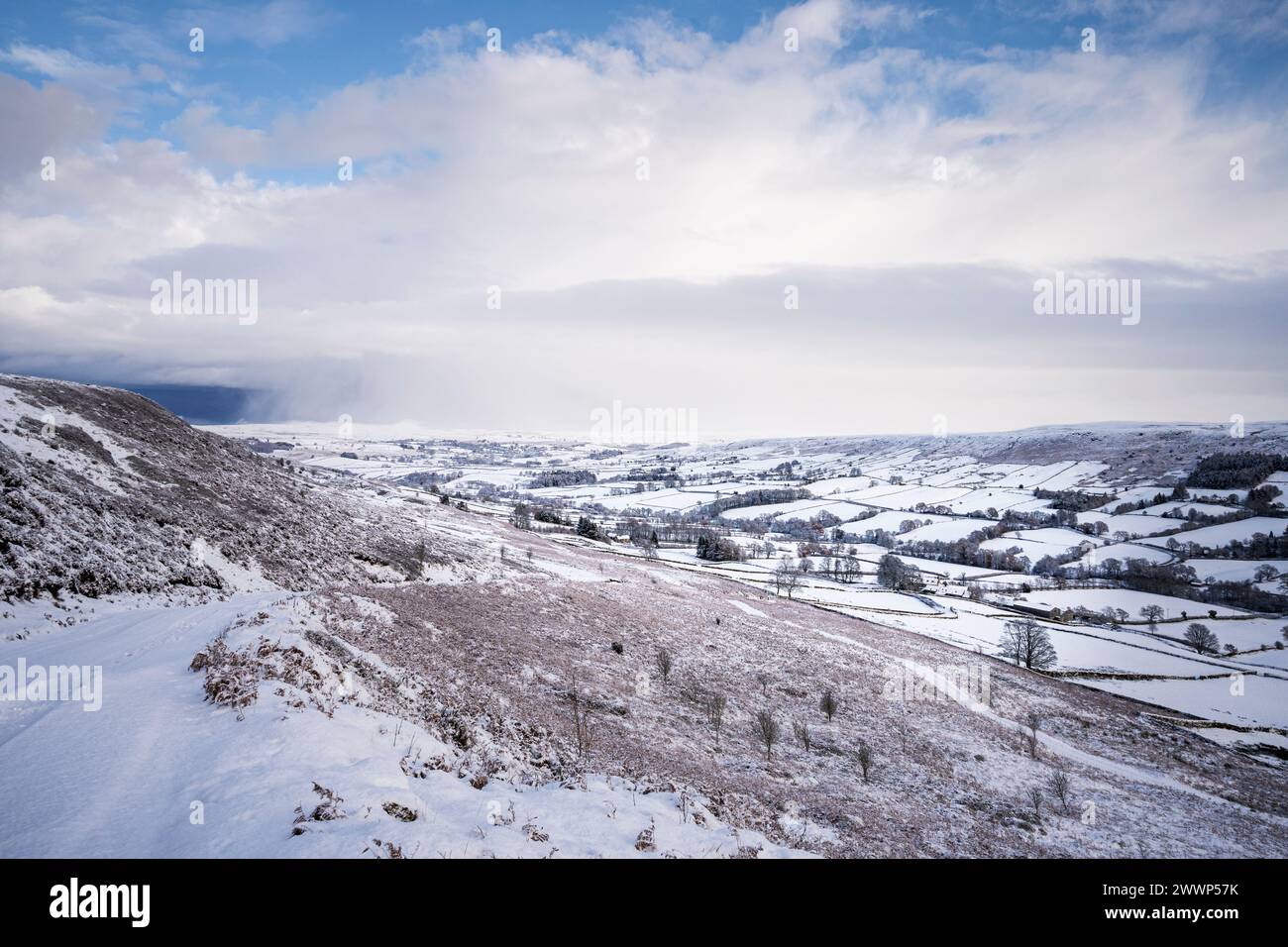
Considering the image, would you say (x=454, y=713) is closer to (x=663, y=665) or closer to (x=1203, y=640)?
(x=663, y=665)

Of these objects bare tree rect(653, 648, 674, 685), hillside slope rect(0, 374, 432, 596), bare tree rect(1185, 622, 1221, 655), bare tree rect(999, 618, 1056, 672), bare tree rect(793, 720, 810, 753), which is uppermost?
hillside slope rect(0, 374, 432, 596)

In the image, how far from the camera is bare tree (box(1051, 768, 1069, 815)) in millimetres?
22359

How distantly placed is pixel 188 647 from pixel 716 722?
18304 millimetres

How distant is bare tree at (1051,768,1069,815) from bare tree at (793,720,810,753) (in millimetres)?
10380

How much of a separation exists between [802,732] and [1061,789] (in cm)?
1096

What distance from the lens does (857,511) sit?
180500 millimetres

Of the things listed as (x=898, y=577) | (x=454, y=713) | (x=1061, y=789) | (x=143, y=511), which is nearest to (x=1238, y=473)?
(x=898, y=577)

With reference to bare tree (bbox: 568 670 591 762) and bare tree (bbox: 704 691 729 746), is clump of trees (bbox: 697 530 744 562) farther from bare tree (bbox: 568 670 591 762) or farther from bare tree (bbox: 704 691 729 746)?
bare tree (bbox: 568 670 591 762)

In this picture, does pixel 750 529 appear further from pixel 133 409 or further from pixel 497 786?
pixel 497 786

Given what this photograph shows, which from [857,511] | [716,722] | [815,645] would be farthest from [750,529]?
[716,722]

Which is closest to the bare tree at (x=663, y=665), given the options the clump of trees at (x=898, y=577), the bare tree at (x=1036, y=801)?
the bare tree at (x=1036, y=801)

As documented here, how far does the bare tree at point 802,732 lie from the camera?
22.2m

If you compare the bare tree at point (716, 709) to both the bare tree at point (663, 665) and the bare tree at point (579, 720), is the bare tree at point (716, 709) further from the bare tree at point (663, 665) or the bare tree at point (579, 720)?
the bare tree at point (579, 720)

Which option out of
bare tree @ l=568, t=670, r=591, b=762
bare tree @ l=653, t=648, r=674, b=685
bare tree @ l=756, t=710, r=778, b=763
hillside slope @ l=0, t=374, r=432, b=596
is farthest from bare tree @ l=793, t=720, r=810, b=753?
hillside slope @ l=0, t=374, r=432, b=596
